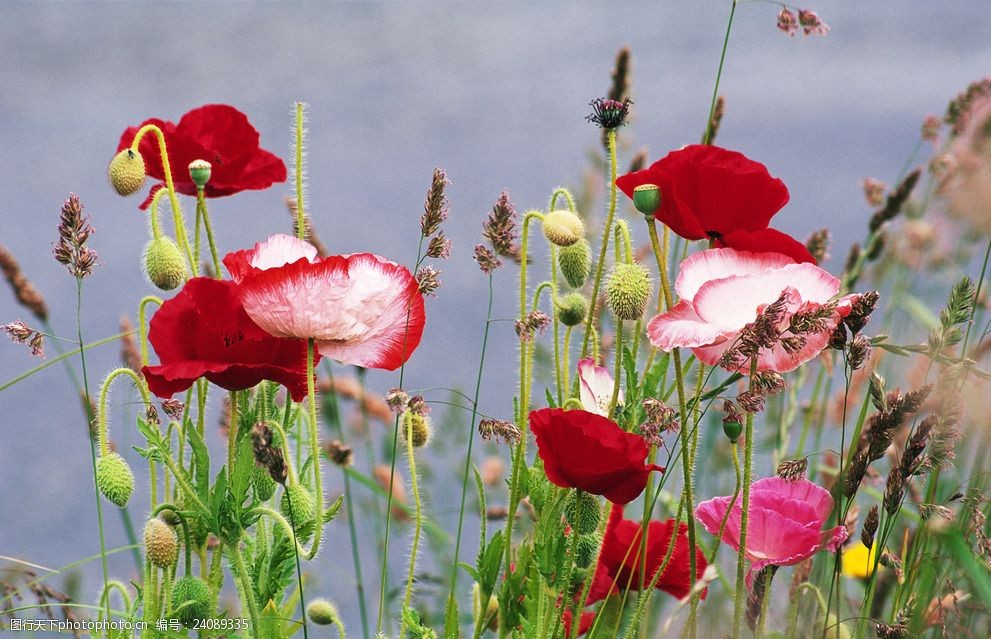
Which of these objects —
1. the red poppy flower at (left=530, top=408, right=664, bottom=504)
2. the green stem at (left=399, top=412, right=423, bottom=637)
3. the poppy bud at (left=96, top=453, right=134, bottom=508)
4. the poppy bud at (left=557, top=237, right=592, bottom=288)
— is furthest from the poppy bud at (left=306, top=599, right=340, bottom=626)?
the poppy bud at (left=557, top=237, right=592, bottom=288)

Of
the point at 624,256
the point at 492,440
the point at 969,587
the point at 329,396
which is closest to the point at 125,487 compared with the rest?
the point at 492,440

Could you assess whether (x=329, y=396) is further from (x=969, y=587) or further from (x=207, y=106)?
(x=969, y=587)

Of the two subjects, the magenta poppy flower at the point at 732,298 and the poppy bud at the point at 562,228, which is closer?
the magenta poppy flower at the point at 732,298

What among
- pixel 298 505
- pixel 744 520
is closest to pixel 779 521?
pixel 744 520

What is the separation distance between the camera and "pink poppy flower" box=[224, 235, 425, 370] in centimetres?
140

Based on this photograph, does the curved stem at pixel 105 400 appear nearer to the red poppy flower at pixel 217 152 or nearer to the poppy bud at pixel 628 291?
the red poppy flower at pixel 217 152

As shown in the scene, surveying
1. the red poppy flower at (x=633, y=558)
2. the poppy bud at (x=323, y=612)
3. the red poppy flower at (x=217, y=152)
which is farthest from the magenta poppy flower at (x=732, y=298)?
the red poppy flower at (x=217, y=152)

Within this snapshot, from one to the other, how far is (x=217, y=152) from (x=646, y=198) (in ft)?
2.39

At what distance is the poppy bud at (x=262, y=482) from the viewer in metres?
1.53

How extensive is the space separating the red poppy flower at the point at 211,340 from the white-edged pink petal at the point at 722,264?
0.49m

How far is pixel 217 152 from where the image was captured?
186 cm

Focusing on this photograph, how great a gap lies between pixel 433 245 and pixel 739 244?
0.38 m

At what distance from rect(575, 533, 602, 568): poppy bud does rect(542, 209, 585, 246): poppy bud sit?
383 mm

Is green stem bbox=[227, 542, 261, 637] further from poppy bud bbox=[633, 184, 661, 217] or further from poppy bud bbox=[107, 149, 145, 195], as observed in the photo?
poppy bud bbox=[633, 184, 661, 217]
